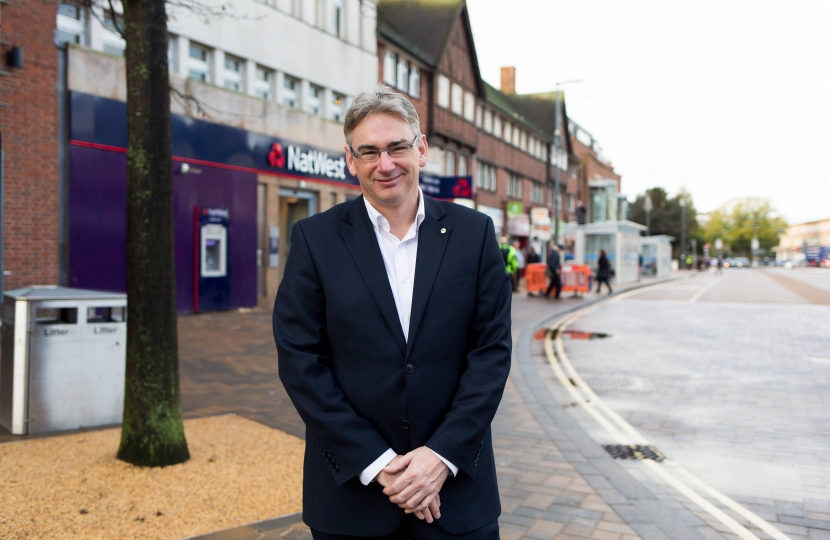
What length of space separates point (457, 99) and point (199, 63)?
17.0 metres

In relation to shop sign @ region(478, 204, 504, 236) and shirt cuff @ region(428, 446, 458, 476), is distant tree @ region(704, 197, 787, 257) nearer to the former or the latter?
shop sign @ region(478, 204, 504, 236)

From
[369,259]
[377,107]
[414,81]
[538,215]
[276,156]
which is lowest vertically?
[369,259]

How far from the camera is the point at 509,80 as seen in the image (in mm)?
51625

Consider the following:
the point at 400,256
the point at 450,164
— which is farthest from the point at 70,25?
the point at 450,164

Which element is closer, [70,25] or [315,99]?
[70,25]

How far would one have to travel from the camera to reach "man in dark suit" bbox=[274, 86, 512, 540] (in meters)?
2.04

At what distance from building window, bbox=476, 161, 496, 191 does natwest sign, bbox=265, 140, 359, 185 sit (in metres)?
→ 14.5

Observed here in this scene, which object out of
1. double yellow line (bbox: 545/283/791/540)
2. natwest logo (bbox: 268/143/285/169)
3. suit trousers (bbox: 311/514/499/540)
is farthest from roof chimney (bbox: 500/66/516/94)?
suit trousers (bbox: 311/514/499/540)

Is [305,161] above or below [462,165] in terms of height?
below

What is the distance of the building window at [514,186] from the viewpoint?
Result: 39681mm

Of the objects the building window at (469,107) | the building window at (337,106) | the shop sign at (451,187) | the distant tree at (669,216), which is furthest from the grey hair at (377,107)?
the distant tree at (669,216)

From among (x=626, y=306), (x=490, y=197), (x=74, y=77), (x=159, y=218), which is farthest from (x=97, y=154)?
(x=490, y=197)

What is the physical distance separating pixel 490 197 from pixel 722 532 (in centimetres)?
3241

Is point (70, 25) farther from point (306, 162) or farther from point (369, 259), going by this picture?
point (369, 259)
